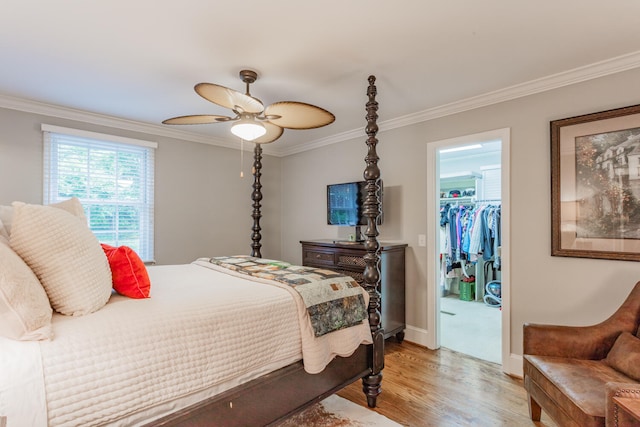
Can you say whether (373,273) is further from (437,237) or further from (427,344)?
(427,344)

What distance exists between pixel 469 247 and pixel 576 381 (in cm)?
338

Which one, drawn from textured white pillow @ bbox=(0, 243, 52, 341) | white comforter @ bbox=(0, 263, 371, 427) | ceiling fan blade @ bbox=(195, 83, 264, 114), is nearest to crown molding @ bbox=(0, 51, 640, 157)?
ceiling fan blade @ bbox=(195, 83, 264, 114)

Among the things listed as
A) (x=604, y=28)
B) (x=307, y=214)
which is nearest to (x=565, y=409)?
(x=604, y=28)

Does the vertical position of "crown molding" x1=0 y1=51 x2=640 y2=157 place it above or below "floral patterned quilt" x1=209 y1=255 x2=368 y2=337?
above

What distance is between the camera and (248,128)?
230 centimetres

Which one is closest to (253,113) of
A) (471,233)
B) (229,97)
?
(229,97)

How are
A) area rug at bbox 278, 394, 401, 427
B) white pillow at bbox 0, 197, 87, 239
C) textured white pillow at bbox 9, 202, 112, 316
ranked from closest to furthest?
textured white pillow at bbox 9, 202, 112, 316, white pillow at bbox 0, 197, 87, 239, area rug at bbox 278, 394, 401, 427

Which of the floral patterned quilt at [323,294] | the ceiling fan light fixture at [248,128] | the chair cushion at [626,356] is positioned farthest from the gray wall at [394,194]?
the floral patterned quilt at [323,294]

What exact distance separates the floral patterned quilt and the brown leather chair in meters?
1.06

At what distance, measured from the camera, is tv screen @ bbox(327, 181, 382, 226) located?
3.54 metres

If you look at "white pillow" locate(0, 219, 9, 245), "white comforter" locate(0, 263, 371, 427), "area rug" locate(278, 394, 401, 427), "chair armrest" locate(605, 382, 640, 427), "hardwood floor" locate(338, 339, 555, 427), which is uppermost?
"white pillow" locate(0, 219, 9, 245)

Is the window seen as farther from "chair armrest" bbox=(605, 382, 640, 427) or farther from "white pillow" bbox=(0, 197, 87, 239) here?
"chair armrest" bbox=(605, 382, 640, 427)

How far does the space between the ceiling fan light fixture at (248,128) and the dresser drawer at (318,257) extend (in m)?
1.57

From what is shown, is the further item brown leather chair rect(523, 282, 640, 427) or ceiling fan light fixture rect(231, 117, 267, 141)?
ceiling fan light fixture rect(231, 117, 267, 141)
